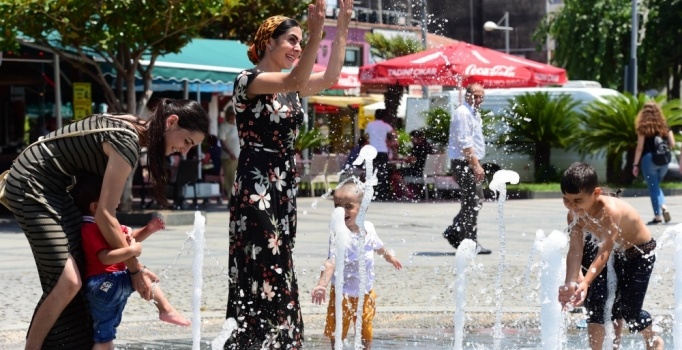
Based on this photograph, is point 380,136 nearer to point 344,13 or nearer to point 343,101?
point 344,13

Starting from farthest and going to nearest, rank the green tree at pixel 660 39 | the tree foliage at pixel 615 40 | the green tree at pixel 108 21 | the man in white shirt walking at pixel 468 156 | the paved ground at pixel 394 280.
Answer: the tree foliage at pixel 615 40 → the green tree at pixel 660 39 → the green tree at pixel 108 21 → the man in white shirt walking at pixel 468 156 → the paved ground at pixel 394 280

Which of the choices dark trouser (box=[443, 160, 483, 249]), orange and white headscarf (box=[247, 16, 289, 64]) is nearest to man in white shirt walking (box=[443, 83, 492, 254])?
dark trouser (box=[443, 160, 483, 249])

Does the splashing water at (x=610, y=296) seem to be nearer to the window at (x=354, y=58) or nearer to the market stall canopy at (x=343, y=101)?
the market stall canopy at (x=343, y=101)

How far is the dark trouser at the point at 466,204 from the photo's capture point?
1064cm

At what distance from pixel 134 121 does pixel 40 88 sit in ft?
53.3

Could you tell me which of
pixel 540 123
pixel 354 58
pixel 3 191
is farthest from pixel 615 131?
pixel 354 58

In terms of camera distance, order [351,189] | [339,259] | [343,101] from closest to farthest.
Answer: [339,259] → [351,189] → [343,101]

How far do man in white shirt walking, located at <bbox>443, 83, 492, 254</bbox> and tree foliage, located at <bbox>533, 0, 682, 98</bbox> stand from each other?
3014cm

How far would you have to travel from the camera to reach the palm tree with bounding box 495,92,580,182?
2327 cm

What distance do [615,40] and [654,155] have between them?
27.1 meters

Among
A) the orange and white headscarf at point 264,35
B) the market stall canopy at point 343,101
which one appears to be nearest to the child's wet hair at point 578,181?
the orange and white headscarf at point 264,35

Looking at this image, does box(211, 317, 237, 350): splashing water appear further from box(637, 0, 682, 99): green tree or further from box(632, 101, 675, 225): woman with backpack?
box(637, 0, 682, 99): green tree

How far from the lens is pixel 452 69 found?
18.5 meters

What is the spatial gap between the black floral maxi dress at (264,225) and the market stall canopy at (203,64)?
12.5 metres
